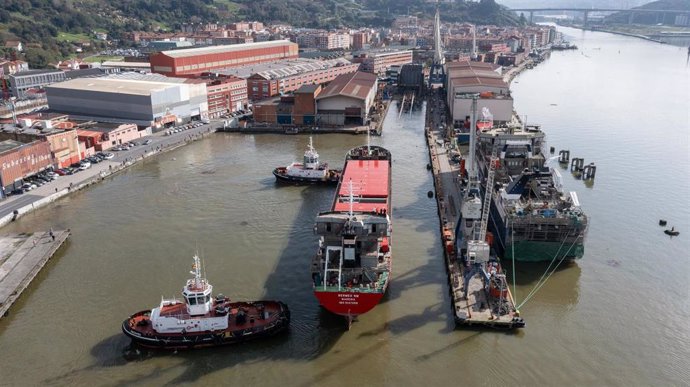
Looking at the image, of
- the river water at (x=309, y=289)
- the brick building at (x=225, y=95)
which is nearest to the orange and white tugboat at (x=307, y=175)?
the river water at (x=309, y=289)

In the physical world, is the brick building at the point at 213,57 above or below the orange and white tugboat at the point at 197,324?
above

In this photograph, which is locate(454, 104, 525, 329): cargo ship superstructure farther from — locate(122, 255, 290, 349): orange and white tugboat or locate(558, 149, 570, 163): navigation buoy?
→ locate(558, 149, 570, 163): navigation buoy

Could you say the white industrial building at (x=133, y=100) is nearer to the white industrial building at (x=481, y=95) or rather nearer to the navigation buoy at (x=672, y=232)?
the white industrial building at (x=481, y=95)

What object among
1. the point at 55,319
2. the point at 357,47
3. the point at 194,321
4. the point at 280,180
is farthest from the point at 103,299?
the point at 357,47

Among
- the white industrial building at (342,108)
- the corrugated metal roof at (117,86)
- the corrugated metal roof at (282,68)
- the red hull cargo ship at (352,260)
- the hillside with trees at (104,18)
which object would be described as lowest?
the red hull cargo ship at (352,260)

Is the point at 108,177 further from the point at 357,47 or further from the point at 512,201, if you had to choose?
the point at 357,47

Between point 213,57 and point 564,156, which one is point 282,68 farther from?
point 564,156
